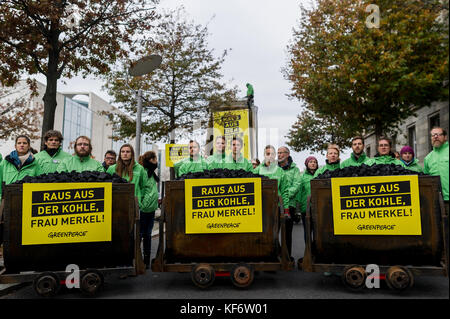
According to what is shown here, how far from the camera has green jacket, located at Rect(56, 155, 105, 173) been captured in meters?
5.50

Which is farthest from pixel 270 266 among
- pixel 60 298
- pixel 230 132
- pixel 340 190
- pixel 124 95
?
pixel 124 95

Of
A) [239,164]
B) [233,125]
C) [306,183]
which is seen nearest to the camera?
[239,164]

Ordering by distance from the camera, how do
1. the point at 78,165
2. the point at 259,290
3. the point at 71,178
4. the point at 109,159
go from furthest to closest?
the point at 109,159, the point at 78,165, the point at 259,290, the point at 71,178

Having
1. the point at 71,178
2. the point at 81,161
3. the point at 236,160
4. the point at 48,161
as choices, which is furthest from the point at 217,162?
the point at 48,161

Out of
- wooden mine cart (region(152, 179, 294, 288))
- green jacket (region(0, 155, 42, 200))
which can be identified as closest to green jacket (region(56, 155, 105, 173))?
green jacket (region(0, 155, 42, 200))

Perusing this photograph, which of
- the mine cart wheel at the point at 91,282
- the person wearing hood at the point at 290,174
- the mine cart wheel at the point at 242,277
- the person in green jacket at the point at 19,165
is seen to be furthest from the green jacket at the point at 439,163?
the person in green jacket at the point at 19,165

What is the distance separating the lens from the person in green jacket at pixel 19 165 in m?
5.61

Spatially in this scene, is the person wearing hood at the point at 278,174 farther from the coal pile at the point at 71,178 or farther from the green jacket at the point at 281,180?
the coal pile at the point at 71,178

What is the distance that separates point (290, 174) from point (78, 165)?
3.26 m

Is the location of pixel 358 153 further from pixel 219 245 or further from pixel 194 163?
pixel 219 245

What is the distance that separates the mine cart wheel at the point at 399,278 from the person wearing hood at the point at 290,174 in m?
2.10

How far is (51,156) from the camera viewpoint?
583 centimetres

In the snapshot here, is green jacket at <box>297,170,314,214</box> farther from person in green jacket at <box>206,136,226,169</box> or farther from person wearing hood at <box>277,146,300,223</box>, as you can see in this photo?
person in green jacket at <box>206,136,226,169</box>

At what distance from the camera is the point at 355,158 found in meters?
6.38
